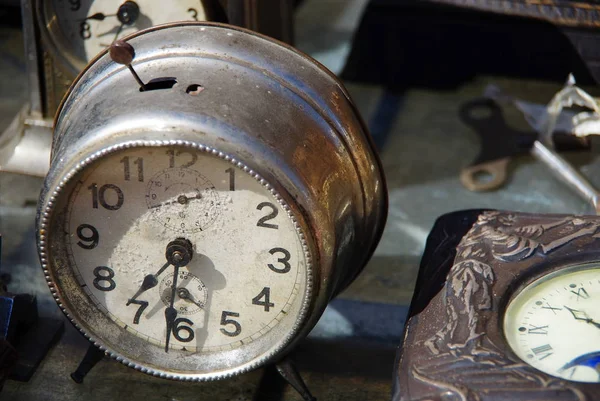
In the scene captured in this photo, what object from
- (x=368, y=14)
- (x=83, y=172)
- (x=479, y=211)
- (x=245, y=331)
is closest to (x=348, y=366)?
(x=245, y=331)

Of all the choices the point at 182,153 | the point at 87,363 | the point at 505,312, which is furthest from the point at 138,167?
the point at 505,312

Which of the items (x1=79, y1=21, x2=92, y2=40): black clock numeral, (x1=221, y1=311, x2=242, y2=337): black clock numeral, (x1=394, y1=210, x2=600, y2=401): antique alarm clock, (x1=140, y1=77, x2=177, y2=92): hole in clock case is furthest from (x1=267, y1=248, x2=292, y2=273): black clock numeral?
(x1=79, y1=21, x2=92, y2=40): black clock numeral

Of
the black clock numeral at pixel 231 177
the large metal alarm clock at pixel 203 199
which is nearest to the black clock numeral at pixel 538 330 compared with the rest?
the large metal alarm clock at pixel 203 199

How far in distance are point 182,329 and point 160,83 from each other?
453 mm

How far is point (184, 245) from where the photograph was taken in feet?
5.33

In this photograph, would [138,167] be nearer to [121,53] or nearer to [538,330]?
[121,53]

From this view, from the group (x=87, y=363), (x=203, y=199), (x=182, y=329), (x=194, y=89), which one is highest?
(x=194, y=89)

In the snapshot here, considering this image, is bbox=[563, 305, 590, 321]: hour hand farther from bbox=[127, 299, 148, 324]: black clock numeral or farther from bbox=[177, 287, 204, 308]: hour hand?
bbox=[127, 299, 148, 324]: black clock numeral

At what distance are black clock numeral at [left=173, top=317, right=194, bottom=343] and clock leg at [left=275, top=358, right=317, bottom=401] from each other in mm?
177

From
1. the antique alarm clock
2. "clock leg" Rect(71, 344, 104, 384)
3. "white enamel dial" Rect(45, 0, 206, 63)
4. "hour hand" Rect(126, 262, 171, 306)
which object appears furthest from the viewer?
"white enamel dial" Rect(45, 0, 206, 63)

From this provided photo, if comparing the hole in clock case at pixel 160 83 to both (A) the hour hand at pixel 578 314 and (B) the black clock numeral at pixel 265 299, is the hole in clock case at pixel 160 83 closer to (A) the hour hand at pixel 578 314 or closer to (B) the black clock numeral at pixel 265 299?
(B) the black clock numeral at pixel 265 299

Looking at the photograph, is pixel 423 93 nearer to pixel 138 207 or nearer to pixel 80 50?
pixel 80 50

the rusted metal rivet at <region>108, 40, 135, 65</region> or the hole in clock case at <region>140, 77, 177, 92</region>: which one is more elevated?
the rusted metal rivet at <region>108, 40, 135, 65</region>

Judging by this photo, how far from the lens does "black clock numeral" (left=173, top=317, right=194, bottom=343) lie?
1.71 metres
